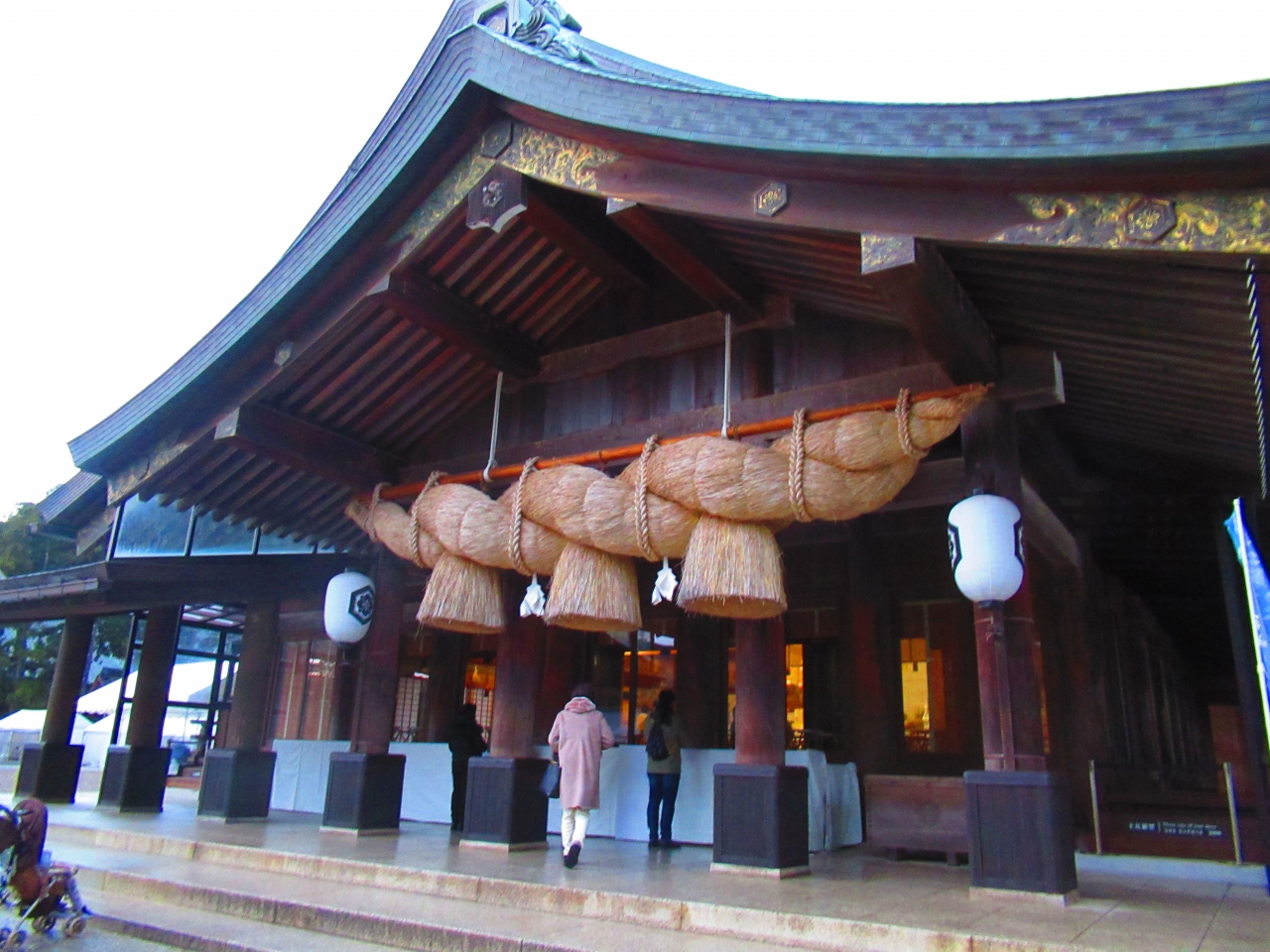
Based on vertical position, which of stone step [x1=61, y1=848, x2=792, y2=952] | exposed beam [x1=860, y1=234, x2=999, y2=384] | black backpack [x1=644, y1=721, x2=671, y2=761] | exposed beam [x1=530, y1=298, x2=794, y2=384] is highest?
exposed beam [x1=530, y1=298, x2=794, y2=384]

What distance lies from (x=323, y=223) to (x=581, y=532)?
2.91 meters

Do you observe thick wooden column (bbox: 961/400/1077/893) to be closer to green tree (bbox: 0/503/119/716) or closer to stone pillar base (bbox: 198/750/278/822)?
stone pillar base (bbox: 198/750/278/822)

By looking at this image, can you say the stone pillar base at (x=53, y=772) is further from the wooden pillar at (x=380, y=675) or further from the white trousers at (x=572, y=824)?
the white trousers at (x=572, y=824)

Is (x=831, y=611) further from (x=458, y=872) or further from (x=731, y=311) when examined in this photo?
(x=458, y=872)

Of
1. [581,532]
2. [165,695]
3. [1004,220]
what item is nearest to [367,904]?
[581,532]

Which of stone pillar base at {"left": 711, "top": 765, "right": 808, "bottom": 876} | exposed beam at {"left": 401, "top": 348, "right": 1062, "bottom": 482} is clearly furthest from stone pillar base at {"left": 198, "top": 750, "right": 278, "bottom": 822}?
stone pillar base at {"left": 711, "top": 765, "right": 808, "bottom": 876}

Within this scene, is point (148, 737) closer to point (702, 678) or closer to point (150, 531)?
point (150, 531)

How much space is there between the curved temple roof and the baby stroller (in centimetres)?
344

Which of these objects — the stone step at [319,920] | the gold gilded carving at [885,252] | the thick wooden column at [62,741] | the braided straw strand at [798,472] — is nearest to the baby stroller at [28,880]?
the stone step at [319,920]

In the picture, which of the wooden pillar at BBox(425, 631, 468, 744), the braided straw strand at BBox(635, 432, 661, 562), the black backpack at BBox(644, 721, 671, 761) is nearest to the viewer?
the braided straw strand at BBox(635, 432, 661, 562)

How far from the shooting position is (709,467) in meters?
5.54

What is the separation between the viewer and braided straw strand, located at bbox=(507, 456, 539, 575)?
21.3 ft

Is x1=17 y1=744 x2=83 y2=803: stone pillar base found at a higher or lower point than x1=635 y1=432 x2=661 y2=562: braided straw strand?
lower

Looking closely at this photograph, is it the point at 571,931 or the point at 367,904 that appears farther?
the point at 367,904
